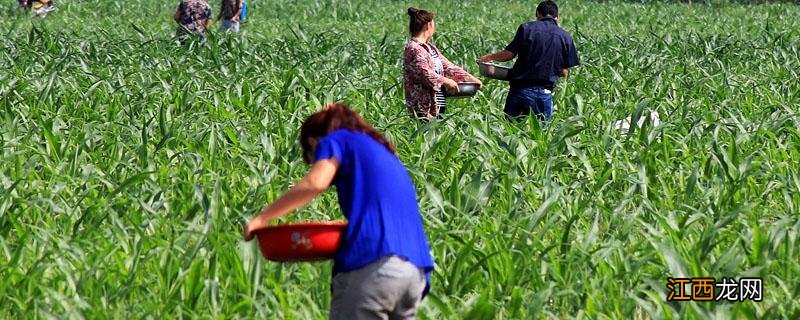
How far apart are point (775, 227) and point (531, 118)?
10.8 ft

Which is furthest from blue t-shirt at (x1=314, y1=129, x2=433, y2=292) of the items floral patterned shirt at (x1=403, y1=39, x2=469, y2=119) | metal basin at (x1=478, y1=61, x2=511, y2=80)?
metal basin at (x1=478, y1=61, x2=511, y2=80)

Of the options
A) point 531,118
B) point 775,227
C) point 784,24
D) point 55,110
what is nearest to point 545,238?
point 775,227

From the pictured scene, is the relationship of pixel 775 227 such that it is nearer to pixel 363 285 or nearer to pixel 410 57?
pixel 363 285

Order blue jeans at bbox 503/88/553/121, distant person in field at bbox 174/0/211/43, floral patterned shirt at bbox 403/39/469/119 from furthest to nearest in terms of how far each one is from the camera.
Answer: distant person in field at bbox 174/0/211/43, blue jeans at bbox 503/88/553/121, floral patterned shirt at bbox 403/39/469/119

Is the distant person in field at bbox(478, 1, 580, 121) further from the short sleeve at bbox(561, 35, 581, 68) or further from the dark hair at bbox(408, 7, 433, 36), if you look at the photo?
the dark hair at bbox(408, 7, 433, 36)

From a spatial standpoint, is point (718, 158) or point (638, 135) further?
point (638, 135)

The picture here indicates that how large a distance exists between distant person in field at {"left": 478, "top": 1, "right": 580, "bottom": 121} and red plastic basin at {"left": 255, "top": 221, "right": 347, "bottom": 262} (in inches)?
205

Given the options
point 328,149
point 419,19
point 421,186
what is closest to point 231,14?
point 419,19

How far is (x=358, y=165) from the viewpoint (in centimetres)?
475

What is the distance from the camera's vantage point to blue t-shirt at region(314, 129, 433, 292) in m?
4.71

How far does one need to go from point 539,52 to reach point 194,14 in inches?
321

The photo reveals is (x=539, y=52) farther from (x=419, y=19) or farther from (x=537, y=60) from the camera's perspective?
(x=419, y=19)

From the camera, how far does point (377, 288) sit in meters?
4.69

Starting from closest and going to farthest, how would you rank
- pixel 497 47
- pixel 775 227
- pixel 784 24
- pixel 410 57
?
pixel 775 227
pixel 410 57
pixel 497 47
pixel 784 24
